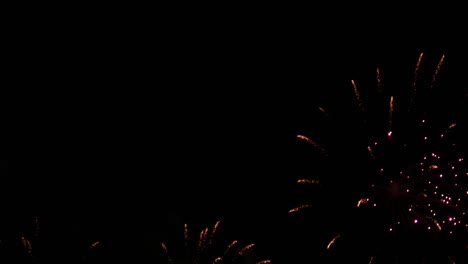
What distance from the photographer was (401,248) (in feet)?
28.1

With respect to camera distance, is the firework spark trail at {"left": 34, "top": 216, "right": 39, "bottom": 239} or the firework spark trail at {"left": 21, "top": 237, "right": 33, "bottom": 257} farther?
the firework spark trail at {"left": 34, "top": 216, "right": 39, "bottom": 239}

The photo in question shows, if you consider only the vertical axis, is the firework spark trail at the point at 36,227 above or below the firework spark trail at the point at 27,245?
above

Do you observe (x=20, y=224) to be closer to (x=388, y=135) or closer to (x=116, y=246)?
(x=116, y=246)

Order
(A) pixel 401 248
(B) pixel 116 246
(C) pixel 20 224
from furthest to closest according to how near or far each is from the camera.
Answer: (B) pixel 116 246
(C) pixel 20 224
(A) pixel 401 248

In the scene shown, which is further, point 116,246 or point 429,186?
point 116,246

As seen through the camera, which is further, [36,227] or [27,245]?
[36,227]

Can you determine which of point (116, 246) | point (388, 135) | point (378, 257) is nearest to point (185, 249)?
point (116, 246)

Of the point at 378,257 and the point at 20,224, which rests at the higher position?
the point at 378,257

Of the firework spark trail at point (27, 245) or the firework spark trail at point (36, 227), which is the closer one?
the firework spark trail at point (27, 245)

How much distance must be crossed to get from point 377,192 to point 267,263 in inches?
82.7

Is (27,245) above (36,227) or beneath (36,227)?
beneath

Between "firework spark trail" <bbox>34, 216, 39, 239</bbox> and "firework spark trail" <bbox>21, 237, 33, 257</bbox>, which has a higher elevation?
"firework spark trail" <bbox>34, 216, 39, 239</bbox>

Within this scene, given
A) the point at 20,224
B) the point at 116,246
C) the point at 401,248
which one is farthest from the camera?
the point at 116,246

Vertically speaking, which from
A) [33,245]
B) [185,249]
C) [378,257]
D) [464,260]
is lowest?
[33,245]
